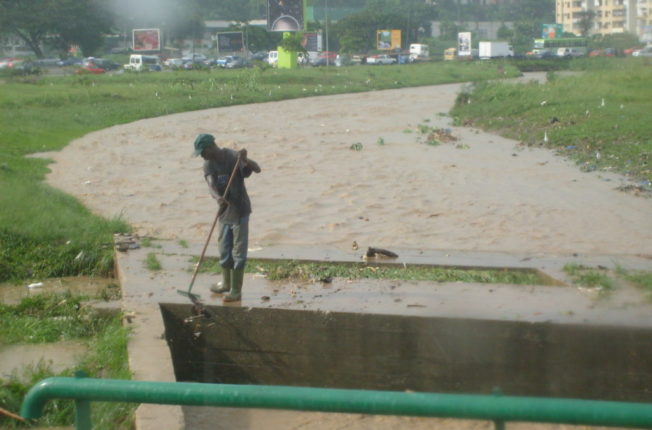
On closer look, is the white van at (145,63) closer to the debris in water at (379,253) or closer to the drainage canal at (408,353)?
the debris in water at (379,253)

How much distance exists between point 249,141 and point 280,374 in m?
16.1

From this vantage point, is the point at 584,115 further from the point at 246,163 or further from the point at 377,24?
the point at 377,24

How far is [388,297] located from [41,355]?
2844 millimetres

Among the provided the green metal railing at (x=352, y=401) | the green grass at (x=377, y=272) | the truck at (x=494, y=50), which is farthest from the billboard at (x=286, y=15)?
the green metal railing at (x=352, y=401)

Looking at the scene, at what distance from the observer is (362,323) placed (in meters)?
6.87

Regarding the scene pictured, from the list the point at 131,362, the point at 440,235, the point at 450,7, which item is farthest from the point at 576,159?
the point at 450,7

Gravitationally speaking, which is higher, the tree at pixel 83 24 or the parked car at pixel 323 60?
the tree at pixel 83 24

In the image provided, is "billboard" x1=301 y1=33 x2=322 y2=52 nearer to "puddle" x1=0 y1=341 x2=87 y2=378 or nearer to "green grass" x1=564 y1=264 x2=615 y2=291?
"green grass" x1=564 y1=264 x2=615 y2=291

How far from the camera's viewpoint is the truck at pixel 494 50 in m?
68.9

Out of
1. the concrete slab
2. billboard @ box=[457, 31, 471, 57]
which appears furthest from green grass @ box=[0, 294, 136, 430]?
billboard @ box=[457, 31, 471, 57]

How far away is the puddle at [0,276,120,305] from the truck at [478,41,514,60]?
62.3 meters

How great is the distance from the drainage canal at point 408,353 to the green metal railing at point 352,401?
4.31 meters

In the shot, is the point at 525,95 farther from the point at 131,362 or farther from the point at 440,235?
the point at 131,362

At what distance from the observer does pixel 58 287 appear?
27.6 feet
